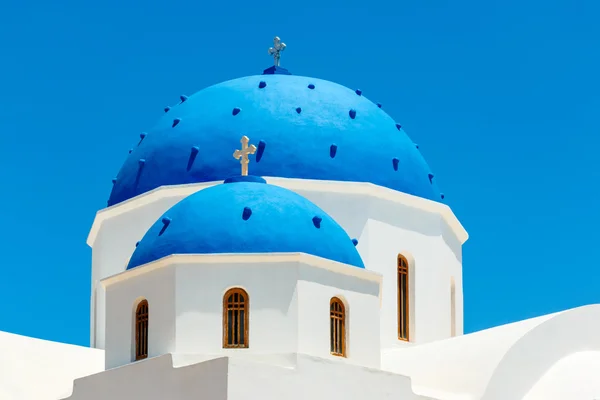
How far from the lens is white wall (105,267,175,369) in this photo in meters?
23.8

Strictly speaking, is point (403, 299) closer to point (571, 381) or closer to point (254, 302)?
point (571, 381)

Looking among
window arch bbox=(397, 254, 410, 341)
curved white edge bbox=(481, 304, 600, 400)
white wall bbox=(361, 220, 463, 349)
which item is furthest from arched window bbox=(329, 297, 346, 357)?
window arch bbox=(397, 254, 410, 341)

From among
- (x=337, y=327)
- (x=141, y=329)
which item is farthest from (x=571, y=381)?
(x=141, y=329)

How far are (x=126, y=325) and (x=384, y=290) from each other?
5581 millimetres

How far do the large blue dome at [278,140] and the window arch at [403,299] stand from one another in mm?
1361

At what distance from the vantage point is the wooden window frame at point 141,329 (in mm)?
24234

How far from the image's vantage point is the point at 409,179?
2964cm

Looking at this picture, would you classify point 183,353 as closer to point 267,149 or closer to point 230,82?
point 267,149

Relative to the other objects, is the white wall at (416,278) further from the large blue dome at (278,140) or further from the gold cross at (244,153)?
the gold cross at (244,153)

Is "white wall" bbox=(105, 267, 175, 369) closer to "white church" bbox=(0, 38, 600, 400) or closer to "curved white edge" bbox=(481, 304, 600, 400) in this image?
"white church" bbox=(0, 38, 600, 400)

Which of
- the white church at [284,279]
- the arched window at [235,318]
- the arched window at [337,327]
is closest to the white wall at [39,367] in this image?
the white church at [284,279]

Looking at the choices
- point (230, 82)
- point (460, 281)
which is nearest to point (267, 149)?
point (230, 82)

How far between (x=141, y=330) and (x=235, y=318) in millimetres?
1577

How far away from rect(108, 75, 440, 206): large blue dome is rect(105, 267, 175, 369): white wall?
167 inches
